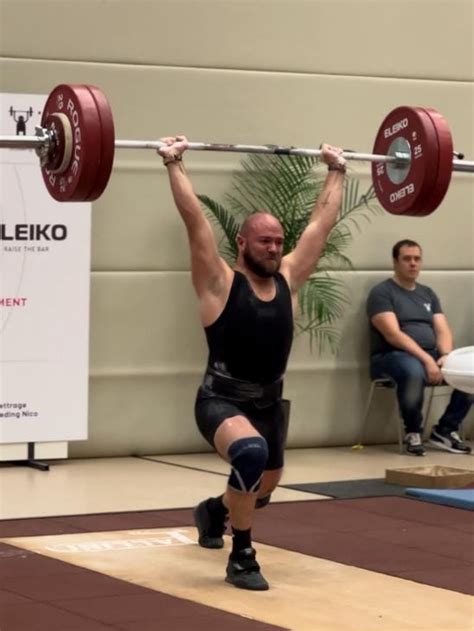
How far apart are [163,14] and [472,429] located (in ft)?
11.0

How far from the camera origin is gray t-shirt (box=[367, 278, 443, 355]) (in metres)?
8.47

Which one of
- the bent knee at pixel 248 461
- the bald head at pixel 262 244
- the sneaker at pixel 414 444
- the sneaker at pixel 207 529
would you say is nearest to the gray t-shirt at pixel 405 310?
the sneaker at pixel 414 444

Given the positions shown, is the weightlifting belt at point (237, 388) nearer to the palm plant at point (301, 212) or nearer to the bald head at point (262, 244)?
the bald head at point (262, 244)

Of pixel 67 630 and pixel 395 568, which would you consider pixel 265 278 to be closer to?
pixel 395 568

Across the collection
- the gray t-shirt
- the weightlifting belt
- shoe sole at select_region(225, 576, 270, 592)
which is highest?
the gray t-shirt

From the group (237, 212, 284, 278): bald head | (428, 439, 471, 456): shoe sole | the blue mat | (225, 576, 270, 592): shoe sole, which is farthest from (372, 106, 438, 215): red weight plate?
(428, 439, 471, 456): shoe sole

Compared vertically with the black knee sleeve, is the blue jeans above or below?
above

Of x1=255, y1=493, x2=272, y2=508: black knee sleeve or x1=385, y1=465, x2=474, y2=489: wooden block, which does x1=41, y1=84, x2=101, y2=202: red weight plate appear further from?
x1=385, y1=465, x2=474, y2=489: wooden block

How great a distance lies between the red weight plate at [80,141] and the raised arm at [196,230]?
1.10 feet

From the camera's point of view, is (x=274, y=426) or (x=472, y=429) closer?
(x=274, y=426)

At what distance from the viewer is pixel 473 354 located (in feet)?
21.0

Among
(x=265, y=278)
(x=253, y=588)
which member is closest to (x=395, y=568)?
(x=253, y=588)

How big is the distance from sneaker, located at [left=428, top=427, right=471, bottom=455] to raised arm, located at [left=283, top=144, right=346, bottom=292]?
332 cm

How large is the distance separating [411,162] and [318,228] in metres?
0.44
